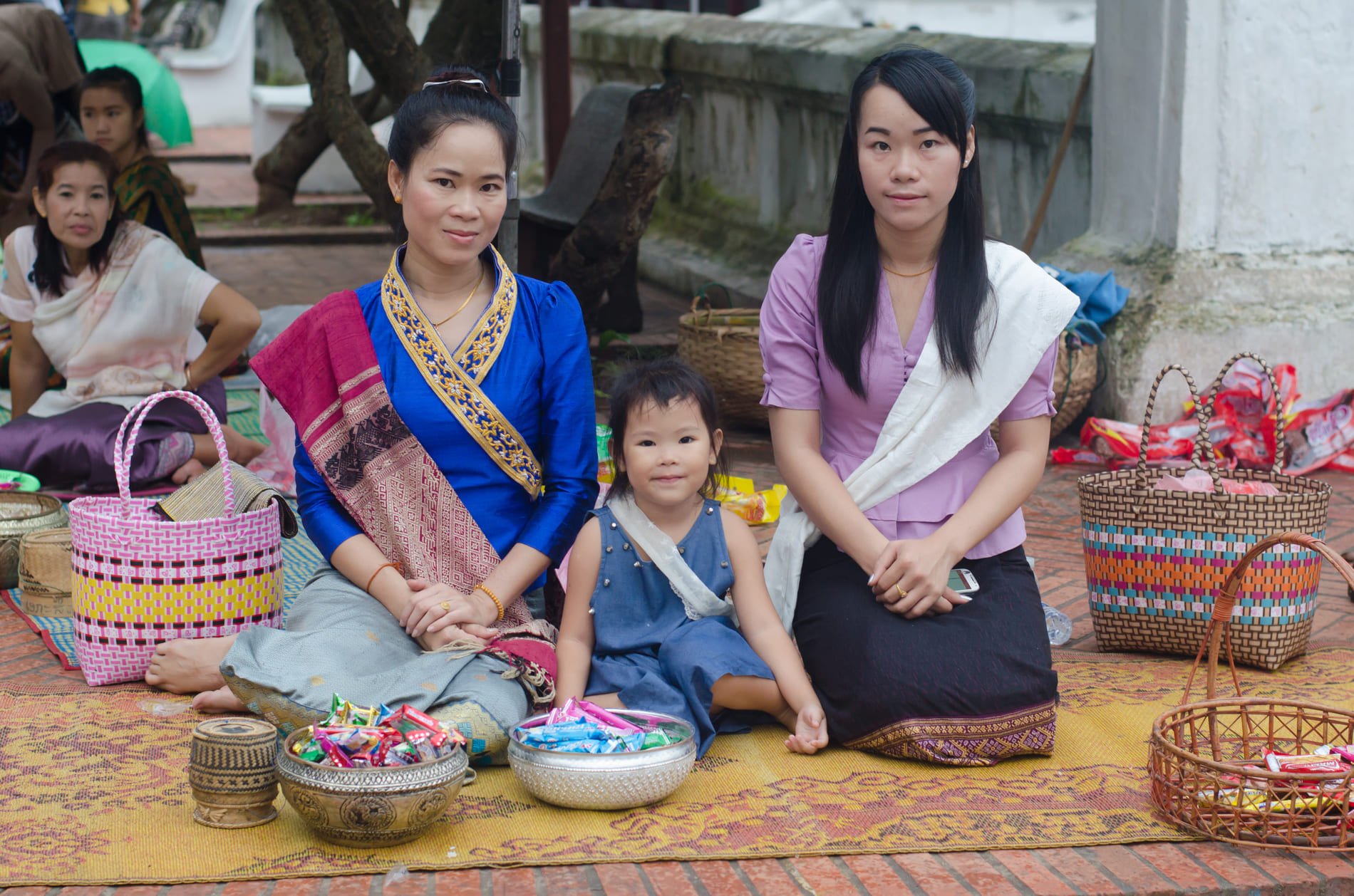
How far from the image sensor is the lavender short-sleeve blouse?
11.0ft

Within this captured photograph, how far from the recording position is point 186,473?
514cm

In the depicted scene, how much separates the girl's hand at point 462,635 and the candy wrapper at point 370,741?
41 cm

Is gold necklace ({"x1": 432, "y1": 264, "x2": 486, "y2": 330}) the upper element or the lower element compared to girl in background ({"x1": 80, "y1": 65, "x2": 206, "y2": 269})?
lower

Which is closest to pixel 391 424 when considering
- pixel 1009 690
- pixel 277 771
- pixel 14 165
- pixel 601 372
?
pixel 277 771

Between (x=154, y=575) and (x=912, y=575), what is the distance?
5.57ft

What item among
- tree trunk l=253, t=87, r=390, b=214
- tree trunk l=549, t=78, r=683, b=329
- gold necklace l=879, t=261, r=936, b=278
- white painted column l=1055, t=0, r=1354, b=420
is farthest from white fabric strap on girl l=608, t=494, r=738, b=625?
tree trunk l=253, t=87, r=390, b=214

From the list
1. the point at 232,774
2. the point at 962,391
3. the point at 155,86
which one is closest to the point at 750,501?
the point at 962,391

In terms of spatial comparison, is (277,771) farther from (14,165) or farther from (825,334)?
(14,165)

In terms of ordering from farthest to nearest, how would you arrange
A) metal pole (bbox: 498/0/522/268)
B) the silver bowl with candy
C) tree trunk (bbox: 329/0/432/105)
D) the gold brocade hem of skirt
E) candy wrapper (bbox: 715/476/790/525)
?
tree trunk (bbox: 329/0/432/105) → candy wrapper (bbox: 715/476/790/525) → metal pole (bbox: 498/0/522/268) → the gold brocade hem of skirt → the silver bowl with candy

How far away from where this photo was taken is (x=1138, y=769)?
3.14m

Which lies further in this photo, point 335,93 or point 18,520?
point 335,93

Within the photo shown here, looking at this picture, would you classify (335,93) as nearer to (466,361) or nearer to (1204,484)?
(466,361)

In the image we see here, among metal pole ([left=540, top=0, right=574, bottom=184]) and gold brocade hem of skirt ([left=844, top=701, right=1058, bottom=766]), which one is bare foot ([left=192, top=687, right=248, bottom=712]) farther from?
metal pole ([left=540, top=0, right=574, bottom=184])

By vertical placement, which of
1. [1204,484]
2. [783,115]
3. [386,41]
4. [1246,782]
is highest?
[386,41]
